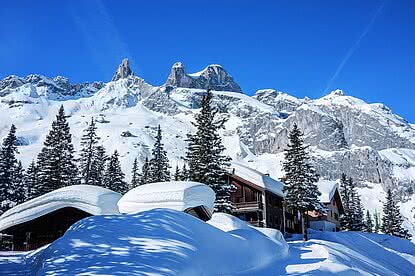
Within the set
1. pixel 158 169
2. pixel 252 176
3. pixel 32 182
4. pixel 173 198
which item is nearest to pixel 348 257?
pixel 173 198

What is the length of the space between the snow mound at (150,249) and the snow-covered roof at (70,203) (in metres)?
15.9

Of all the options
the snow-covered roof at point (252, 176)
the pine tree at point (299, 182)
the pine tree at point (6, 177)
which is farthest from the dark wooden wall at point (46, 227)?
the snow-covered roof at point (252, 176)

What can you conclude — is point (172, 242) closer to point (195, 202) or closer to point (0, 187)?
point (195, 202)

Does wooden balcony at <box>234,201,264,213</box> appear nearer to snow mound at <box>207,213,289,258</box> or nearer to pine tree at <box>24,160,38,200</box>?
pine tree at <box>24,160,38,200</box>

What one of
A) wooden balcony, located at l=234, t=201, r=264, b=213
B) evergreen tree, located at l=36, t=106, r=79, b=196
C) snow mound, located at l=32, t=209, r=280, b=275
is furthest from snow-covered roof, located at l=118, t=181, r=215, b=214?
wooden balcony, located at l=234, t=201, r=264, b=213

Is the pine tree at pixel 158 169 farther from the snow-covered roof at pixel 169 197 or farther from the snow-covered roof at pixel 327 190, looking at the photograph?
the snow-covered roof at pixel 327 190

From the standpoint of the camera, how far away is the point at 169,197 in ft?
95.9

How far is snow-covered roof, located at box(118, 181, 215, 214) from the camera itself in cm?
2900

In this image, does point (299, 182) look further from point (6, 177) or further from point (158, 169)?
point (6, 177)

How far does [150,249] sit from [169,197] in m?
17.7

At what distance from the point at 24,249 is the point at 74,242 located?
2160 cm

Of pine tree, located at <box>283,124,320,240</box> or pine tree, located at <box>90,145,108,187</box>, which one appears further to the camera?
pine tree, located at <box>90,145,108,187</box>

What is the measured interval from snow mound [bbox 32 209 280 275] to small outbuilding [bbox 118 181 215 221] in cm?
1409

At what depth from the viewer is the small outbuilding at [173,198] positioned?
2903cm
